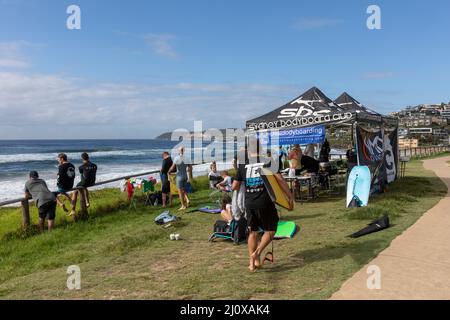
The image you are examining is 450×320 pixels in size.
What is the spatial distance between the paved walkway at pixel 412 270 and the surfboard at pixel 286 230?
5.87 ft

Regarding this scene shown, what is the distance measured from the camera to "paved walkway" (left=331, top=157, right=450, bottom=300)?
457 cm

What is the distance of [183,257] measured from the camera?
265 inches

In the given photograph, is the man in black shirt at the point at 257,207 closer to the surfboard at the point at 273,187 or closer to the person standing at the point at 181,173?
the surfboard at the point at 273,187

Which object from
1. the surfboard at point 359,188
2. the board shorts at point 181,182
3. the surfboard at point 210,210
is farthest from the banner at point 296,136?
the surfboard at point 210,210

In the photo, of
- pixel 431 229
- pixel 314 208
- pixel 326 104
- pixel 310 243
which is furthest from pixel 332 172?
pixel 310 243

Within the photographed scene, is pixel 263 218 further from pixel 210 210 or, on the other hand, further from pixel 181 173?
pixel 181 173

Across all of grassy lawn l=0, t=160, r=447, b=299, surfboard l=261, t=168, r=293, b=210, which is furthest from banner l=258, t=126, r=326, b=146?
surfboard l=261, t=168, r=293, b=210

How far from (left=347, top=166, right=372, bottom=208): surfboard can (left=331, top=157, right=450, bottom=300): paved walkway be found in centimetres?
241

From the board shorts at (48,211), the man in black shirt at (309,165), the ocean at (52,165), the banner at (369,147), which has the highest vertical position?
the banner at (369,147)

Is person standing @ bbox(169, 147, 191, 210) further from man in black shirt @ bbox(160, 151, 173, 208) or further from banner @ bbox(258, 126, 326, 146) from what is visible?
banner @ bbox(258, 126, 326, 146)

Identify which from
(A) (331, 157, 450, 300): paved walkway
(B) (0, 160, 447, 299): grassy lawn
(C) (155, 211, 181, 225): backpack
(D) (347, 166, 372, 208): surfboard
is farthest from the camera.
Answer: (D) (347, 166, 372, 208): surfboard

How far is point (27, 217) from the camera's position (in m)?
9.14

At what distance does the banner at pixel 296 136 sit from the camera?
41.3 ft

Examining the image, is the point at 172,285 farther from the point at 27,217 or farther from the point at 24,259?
the point at 27,217
